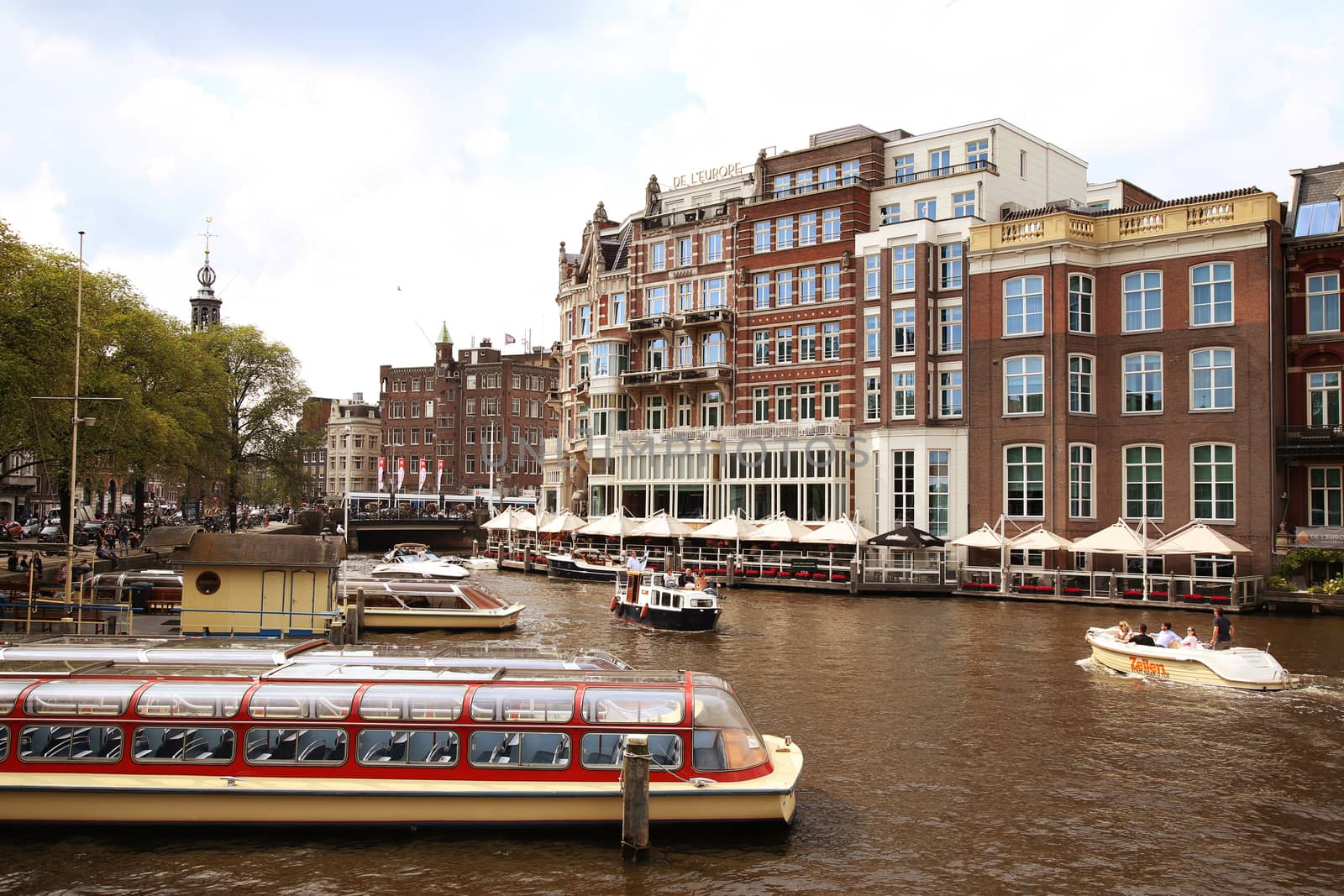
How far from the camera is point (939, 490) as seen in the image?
57.8 metres

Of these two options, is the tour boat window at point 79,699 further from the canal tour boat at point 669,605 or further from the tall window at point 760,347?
the tall window at point 760,347

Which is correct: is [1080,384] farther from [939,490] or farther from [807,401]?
[807,401]

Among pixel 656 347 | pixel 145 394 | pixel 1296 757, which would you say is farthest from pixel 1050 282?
Answer: pixel 145 394

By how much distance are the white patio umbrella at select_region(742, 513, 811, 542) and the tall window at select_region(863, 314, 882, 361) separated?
1103 cm

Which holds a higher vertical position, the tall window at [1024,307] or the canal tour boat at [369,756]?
the tall window at [1024,307]

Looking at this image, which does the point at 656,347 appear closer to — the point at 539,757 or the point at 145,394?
the point at 145,394

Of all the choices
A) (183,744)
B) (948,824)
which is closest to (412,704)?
(183,744)

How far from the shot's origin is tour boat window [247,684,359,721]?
16.5 metres

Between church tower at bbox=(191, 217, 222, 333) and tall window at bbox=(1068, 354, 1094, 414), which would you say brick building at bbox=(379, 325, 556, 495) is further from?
tall window at bbox=(1068, 354, 1094, 414)

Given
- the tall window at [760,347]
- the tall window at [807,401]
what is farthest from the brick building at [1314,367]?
the tall window at [760,347]

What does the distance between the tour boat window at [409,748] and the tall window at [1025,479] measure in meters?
43.4

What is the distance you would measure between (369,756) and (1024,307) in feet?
154

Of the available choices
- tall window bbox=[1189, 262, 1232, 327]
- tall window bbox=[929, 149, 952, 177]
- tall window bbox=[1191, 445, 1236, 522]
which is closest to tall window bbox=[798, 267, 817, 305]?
tall window bbox=[929, 149, 952, 177]

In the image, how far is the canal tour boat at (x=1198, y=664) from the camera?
2720 cm
